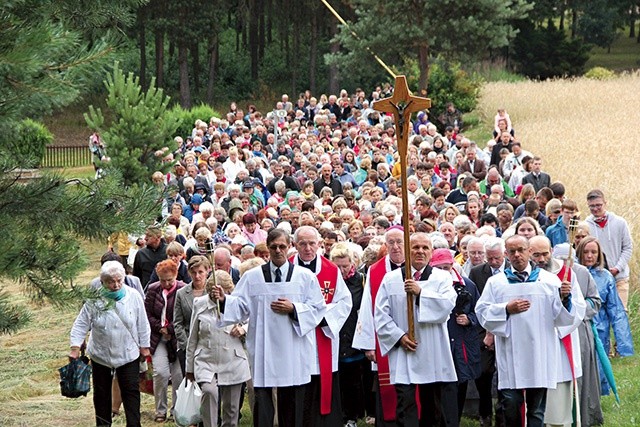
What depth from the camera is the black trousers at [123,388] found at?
1140 cm

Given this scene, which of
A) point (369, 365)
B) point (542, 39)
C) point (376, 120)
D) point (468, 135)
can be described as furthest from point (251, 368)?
point (542, 39)

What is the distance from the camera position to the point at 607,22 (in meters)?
72.3

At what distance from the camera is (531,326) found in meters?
9.97

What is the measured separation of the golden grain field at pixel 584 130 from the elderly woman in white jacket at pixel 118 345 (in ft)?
24.3

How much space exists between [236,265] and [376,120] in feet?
61.7

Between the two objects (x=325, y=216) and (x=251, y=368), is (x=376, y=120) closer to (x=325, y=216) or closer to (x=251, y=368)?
(x=325, y=216)

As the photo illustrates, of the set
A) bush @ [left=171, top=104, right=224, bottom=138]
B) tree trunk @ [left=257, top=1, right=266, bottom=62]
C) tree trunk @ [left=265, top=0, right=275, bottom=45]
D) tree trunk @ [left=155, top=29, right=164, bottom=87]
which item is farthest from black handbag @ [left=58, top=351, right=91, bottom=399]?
tree trunk @ [left=257, top=1, right=266, bottom=62]

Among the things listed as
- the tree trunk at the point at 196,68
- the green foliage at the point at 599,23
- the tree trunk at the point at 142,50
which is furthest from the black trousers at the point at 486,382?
the green foliage at the point at 599,23

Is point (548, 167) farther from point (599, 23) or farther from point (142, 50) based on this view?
point (599, 23)

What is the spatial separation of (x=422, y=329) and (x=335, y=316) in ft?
2.48

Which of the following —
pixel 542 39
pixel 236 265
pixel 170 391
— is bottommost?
pixel 170 391

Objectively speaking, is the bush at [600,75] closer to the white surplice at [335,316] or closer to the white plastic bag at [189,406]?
the white surplice at [335,316]

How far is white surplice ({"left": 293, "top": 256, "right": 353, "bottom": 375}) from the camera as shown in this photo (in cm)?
1049

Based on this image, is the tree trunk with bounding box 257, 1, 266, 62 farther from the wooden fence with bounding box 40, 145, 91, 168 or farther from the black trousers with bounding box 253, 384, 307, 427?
the black trousers with bounding box 253, 384, 307, 427
